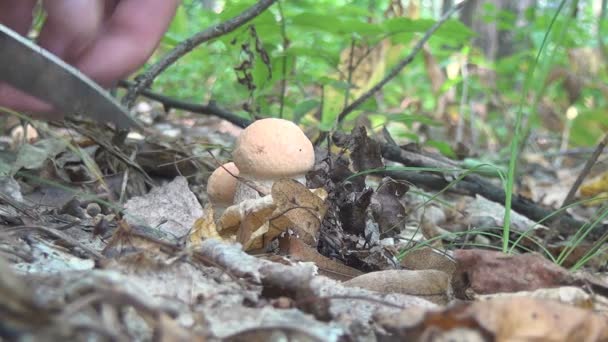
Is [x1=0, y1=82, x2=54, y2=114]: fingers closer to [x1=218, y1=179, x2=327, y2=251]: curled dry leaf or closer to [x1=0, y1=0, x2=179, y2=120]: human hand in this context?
[x1=0, y1=0, x2=179, y2=120]: human hand

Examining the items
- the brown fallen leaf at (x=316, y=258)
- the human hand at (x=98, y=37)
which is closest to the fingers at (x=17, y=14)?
the human hand at (x=98, y=37)

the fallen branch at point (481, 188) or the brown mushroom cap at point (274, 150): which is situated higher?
the brown mushroom cap at point (274, 150)

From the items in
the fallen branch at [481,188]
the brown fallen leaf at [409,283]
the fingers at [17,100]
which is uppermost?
the fingers at [17,100]

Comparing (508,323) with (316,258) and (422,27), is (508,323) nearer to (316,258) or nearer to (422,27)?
(316,258)

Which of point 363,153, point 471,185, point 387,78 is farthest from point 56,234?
point 387,78

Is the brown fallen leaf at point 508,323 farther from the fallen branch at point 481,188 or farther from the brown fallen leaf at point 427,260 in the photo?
the fallen branch at point 481,188

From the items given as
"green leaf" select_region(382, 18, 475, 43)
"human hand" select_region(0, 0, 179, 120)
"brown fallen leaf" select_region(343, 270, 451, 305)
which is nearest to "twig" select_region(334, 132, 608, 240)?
"green leaf" select_region(382, 18, 475, 43)

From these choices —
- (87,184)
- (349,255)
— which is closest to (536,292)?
(349,255)
